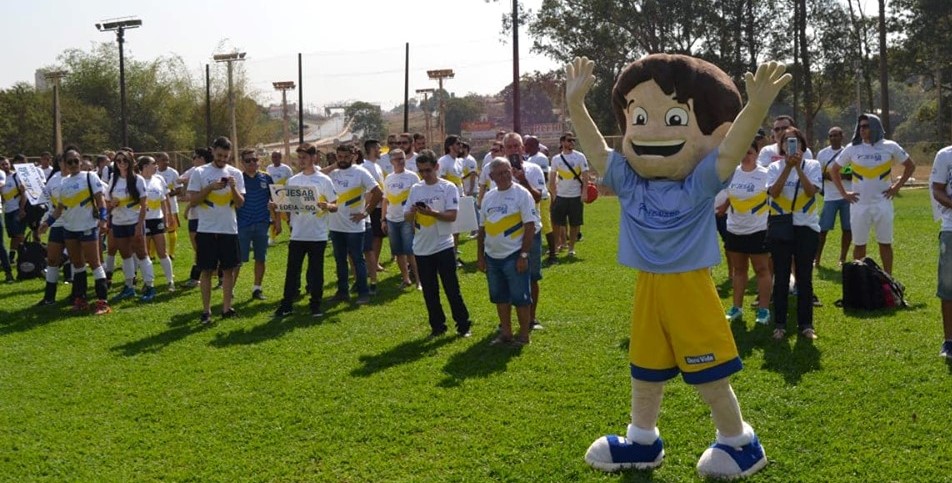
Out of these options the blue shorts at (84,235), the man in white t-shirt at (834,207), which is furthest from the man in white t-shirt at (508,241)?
the blue shorts at (84,235)

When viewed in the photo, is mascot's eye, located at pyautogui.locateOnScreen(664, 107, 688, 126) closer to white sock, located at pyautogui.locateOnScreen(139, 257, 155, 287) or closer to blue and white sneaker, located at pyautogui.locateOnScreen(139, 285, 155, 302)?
white sock, located at pyautogui.locateOnScreen(139, 257, 155, 287)

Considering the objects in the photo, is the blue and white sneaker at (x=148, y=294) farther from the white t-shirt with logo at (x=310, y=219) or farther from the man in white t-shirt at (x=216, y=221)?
the white t-shirt with logo at (x=310, y=219)

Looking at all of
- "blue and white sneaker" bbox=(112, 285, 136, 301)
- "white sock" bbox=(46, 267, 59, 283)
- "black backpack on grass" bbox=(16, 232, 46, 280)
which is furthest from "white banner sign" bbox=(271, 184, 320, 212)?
"black backpack on grass" bbox=(16, 232, 46, 280)

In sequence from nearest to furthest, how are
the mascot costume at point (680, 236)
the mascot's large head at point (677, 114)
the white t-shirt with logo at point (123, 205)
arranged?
the mascot costume at point (680, 236)
the mascot's large head at point (677, 114)
the white t-shirt with logo at point (123, 205)

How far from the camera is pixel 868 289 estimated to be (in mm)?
8766

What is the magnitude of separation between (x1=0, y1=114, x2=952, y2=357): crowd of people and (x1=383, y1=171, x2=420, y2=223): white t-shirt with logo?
2 cm

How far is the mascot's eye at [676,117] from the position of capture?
488cm

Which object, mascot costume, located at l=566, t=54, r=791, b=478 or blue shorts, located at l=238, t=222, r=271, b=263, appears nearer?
mascot costume, located at l=566, t=54, r=791, b=478

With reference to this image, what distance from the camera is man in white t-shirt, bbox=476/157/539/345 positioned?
25.6 feet

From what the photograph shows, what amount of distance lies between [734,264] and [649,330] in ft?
12.8

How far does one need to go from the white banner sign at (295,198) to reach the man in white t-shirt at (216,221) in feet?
1.39

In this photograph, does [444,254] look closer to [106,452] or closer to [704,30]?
[106,452]

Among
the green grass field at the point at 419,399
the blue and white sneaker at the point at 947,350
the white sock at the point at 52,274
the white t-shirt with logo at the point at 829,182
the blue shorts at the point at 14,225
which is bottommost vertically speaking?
the green grass field at the point at 419,399

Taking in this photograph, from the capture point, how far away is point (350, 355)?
7945 mm
